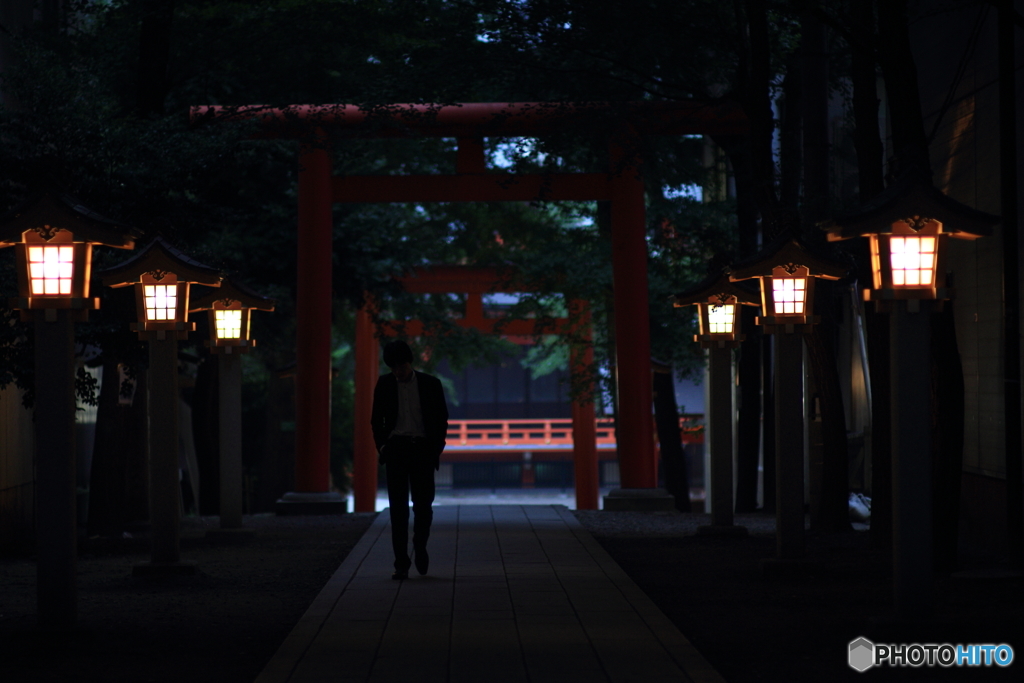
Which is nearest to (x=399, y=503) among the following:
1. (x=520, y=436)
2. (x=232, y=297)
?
(x=232, y=297)

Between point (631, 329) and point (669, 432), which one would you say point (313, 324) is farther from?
point (669, 432)

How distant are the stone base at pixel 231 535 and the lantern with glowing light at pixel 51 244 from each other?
571 centimetres

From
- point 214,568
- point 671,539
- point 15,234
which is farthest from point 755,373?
point 15,234

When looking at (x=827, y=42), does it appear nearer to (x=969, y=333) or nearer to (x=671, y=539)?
(x=969, y=333)

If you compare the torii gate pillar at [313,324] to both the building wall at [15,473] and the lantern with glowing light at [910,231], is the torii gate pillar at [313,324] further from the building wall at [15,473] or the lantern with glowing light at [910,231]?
the lantern with glowing light at [910,231]

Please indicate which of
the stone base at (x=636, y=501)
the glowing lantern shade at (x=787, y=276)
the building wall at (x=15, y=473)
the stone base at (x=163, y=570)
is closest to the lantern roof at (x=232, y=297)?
the building wall at (x=15, y=473)

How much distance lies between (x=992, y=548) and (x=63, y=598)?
8.61 metres

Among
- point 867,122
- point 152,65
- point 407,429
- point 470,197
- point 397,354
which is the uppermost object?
point 152,65

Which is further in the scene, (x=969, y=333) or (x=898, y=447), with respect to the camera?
(x=969, y=333)

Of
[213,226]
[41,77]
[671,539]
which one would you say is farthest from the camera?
[213,226]

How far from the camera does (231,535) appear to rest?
13.1m

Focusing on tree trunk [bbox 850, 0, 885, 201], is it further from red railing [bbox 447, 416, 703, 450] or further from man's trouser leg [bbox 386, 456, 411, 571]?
red railing [bbox 447, 416, 703, 450]

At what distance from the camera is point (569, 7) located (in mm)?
13422

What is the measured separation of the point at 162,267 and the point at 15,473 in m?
6.01
